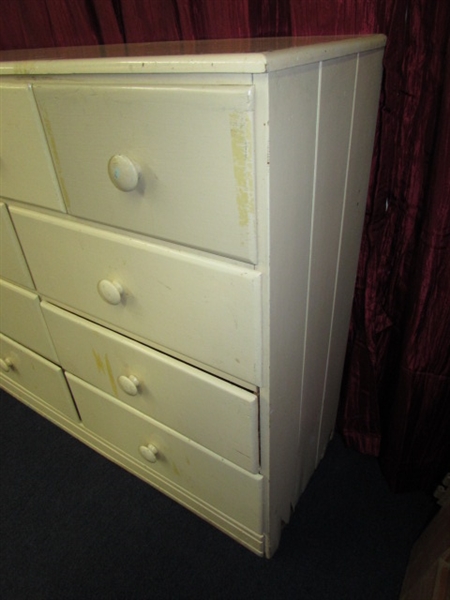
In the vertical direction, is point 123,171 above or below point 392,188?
above

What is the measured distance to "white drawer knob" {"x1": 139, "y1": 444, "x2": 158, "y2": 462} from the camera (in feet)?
3.11

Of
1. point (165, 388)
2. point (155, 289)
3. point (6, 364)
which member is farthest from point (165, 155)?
point (6, 364)

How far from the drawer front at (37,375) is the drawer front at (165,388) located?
0.49 feet

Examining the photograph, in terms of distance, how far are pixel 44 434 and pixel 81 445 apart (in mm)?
140

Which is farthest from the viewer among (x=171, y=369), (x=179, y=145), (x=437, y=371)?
(x=437, y=371)

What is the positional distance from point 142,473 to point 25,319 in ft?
1.65

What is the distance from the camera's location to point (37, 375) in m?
1.16

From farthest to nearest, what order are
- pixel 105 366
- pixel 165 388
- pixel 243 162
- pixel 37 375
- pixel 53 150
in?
pixel 37 375, pixel 105 366, pixel 165 388, pixel 53 150, pixel 243 162

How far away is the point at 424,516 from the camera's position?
1.01 m

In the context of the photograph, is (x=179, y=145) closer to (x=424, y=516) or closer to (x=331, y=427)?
(x=331, y=427)

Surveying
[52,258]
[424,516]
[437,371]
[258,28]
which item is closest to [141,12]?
[258,28]

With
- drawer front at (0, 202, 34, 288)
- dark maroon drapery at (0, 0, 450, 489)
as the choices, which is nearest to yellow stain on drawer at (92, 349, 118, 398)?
drawer front at (0, 202, 34, 288)

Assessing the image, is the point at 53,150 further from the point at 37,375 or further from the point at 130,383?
the point at 37,375

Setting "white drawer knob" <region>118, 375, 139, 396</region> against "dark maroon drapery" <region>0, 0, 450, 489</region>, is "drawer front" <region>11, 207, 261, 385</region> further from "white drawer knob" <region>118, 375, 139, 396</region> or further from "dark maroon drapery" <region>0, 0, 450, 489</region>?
"dark maroon drapery" <region>0, 0, 450, 489</region>
